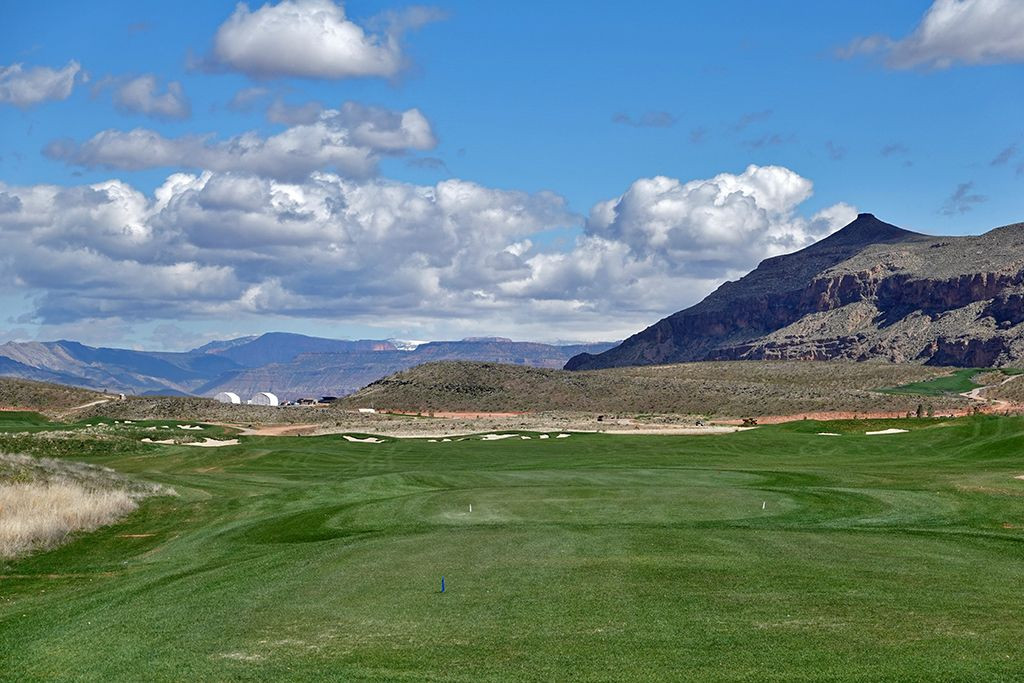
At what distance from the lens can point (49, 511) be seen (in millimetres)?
26547

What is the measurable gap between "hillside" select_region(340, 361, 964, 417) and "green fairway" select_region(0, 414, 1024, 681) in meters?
75.4

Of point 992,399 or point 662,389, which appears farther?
point 662,389

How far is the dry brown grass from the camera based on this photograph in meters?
24.0

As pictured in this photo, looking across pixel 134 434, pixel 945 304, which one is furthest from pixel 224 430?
pixel 945 304

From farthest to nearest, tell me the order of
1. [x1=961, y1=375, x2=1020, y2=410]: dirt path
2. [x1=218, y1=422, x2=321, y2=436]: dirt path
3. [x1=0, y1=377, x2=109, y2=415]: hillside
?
[x1=0, y1=377, x2=109, y2=415]: hillside
[x1=961, y1=375, x2=1020, y2=410]: dirt path
[x1=218, y1=422, x2=321, y2=436]: dirt path

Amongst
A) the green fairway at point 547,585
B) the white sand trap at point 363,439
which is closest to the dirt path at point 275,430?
the white sand trap at point 363,439

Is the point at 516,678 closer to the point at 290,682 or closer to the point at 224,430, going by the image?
the point at 290,682

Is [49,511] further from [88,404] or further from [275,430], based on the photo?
[88,404]

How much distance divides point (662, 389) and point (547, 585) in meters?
112

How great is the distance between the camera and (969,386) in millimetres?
117438

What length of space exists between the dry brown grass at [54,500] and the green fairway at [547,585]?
699 millimetres

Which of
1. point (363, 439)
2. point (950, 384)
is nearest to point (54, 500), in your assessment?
point (363, 439)

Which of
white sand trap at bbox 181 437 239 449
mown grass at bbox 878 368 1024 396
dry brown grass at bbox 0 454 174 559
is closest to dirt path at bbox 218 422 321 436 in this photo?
white sand trap at bbox 181 437 239 449

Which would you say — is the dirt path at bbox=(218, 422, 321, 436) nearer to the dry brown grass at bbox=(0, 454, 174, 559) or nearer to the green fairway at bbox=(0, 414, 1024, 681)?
the dry brown grass at bbox=(0, 454, 174, 559)
